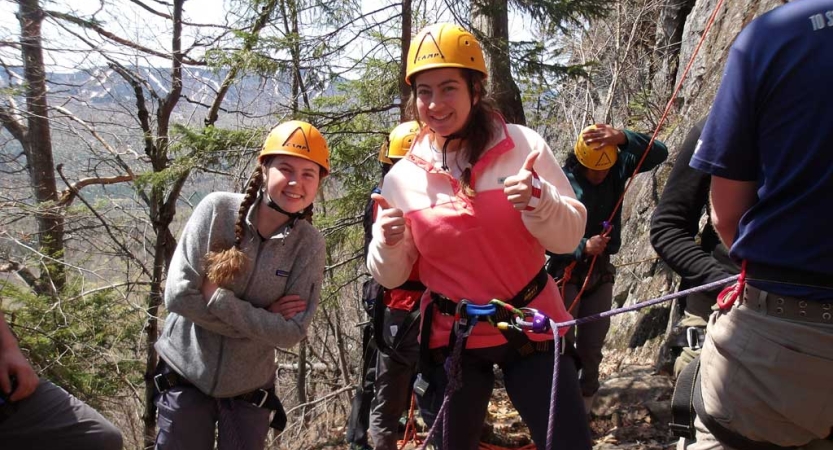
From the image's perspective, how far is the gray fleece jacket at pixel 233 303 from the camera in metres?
2.76

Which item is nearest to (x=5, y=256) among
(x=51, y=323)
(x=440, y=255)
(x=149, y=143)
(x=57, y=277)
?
(x=57, y=277)

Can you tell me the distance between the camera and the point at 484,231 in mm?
2164

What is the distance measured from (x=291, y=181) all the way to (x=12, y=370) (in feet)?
4.63

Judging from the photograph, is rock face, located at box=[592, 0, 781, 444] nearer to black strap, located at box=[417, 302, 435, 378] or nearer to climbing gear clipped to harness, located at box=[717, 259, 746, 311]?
black strap, located at box=[417, 302, 435, 378]

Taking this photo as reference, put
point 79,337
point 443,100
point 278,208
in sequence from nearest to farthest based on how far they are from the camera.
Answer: point 443,100 → point 278,208 → point 79,337

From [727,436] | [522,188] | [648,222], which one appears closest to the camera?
[727,436]

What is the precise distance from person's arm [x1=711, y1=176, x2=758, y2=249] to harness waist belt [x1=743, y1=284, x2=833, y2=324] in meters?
0.19

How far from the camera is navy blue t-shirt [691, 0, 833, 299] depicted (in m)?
1.46

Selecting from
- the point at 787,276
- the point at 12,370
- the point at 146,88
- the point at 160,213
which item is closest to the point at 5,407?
the point at 12,370

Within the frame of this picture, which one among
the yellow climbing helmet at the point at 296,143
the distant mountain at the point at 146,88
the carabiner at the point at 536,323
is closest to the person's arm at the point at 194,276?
the yellow climbing helmet at the point at 296,143

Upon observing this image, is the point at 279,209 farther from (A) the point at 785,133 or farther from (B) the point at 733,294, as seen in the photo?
(A) the point at 785,133

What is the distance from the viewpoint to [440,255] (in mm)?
2238

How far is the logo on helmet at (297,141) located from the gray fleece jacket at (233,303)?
1.26ft

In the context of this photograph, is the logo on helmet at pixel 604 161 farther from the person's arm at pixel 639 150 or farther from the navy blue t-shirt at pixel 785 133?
the navy blue t-shirt at pixel 785 133
